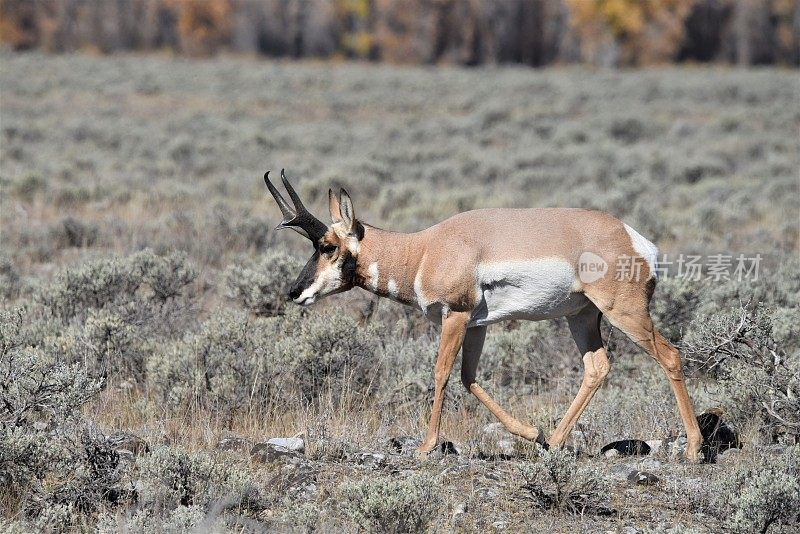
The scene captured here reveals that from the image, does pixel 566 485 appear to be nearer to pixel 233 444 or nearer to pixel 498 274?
pixel 498 274

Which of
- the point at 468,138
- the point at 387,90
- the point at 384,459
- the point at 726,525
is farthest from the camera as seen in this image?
the point at 387,90

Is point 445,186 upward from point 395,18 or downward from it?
downward

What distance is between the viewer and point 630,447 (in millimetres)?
6832

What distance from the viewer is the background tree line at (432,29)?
6888 centimetres

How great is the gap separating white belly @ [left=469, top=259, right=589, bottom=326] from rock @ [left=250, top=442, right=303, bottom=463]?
1490 mm

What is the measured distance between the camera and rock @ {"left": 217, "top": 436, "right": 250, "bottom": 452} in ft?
20.8

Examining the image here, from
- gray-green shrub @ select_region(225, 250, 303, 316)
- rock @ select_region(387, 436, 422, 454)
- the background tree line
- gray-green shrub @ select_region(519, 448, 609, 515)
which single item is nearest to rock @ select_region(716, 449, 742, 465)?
gray-green shrub @ select_region(519, 448, 609, 515)

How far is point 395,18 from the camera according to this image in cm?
7281

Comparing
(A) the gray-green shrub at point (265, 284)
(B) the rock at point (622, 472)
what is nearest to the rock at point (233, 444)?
(B) the rock at point (622, 472)

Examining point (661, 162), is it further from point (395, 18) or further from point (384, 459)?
point (395, 18)

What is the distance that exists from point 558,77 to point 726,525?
45611mm

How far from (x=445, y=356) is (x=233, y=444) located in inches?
57.9

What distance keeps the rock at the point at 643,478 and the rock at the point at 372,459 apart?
150 centimetres

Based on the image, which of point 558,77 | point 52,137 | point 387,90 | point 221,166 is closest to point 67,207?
point 221,166
